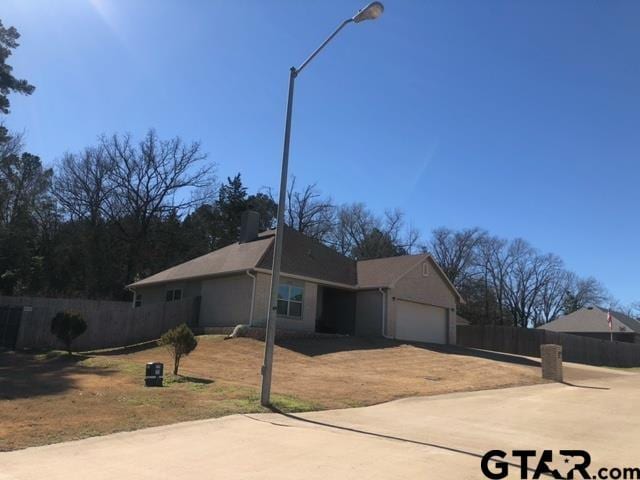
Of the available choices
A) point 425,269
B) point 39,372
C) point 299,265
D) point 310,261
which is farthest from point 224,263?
point 39,372

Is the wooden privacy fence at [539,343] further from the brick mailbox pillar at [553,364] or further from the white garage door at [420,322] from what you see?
the brick mailbox pillar at [553,364]

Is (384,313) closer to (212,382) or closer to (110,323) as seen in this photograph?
(110,323)

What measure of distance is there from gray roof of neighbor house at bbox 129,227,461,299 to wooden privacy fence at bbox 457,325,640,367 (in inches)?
289

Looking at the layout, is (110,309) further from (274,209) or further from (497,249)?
(497,249)

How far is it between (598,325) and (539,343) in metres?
27.2

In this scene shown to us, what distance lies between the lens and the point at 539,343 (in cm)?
3559

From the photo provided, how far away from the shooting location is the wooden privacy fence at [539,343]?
35688 millimetres

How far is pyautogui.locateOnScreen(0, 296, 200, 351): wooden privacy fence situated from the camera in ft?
78.0

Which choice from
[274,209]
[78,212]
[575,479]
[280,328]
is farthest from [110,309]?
[274,209]

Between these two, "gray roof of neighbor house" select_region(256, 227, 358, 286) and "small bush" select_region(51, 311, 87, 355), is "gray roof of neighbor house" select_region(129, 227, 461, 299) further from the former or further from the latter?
"small bush" select_region(51, 311, 87, 355)

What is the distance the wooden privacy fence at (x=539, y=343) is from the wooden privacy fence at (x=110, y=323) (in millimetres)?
20726

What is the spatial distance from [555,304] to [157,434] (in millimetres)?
87573

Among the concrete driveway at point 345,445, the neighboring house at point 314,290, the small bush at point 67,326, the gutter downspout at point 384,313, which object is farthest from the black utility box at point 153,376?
the gutter downspout at point 384,313

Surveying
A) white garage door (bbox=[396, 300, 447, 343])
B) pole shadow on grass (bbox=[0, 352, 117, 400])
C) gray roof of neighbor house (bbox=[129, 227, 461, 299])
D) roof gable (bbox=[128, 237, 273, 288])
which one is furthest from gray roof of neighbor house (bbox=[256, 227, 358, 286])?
pole shadow on grass (bbox=[0, 352, 117, 400])
